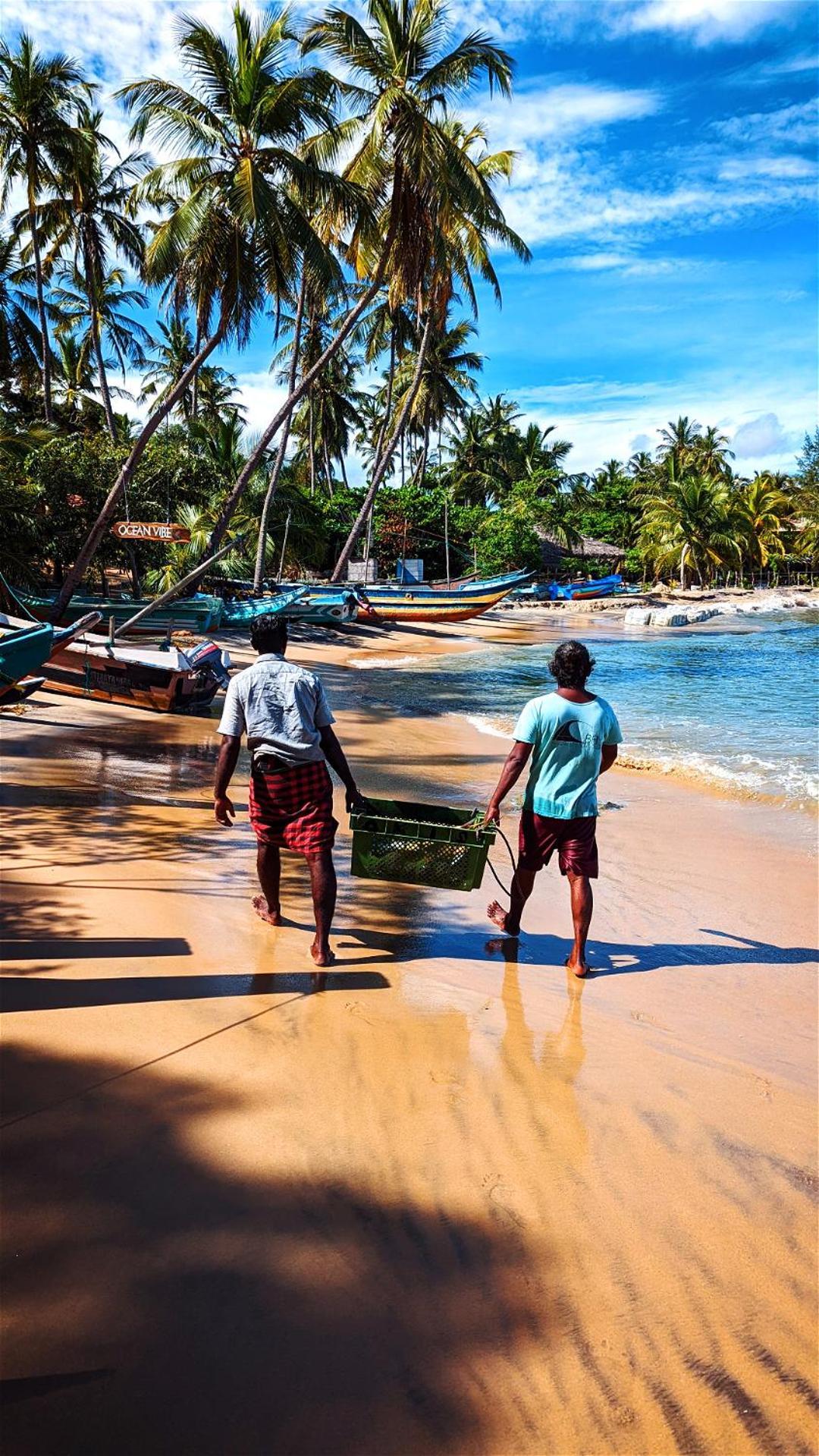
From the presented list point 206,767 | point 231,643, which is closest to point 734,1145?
point 206,767

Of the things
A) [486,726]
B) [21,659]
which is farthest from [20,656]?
[486,726]

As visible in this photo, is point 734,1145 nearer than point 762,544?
Yes

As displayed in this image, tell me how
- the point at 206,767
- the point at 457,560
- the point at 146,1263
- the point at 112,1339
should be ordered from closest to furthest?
1. the point at 112,1339
2. the point at 146,1263
3. the point at 206,767
4. the point at 457,560

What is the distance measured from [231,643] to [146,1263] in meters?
22.4

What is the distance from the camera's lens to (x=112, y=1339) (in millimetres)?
2072

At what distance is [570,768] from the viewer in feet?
15.0

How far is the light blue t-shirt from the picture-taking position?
179 inches

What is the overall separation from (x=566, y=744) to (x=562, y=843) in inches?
20.9

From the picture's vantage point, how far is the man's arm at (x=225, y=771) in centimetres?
448

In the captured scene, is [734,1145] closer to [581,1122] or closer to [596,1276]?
[581,1122]

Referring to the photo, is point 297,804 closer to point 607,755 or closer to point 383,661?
point 607,755

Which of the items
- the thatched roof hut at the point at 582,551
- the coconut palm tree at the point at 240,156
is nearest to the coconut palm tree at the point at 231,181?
the coconut palm tree at the point at 240,156

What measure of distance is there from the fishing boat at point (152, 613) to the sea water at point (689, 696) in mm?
4526

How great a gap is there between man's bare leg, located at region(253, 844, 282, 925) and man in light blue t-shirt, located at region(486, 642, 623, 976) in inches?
44.9
